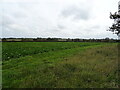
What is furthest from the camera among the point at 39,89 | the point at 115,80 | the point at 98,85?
the point at 115,80

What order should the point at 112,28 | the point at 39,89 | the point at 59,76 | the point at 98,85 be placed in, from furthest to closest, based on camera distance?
the point at 112,28
the point at 59,76
the point at 98,85
the point at 39,89

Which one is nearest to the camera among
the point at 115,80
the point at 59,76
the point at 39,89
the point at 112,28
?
the point at 39,89

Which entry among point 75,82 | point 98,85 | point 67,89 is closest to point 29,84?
point 67,89

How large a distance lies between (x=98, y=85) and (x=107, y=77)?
1.76m

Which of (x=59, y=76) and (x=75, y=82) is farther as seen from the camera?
(x=59, y=76)

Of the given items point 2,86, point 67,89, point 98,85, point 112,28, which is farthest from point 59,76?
point 112,28

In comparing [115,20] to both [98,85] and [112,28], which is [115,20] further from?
[98,85]

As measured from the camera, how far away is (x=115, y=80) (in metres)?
9.88

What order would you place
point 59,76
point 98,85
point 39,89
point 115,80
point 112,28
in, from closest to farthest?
point 39,89, point 98,85, point 115,80, point 59,76, point 112,28

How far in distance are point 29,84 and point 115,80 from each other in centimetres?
598

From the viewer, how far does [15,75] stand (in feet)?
35.9

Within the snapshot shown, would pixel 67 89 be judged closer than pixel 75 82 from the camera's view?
Yes

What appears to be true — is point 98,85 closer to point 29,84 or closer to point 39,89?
point 39,89

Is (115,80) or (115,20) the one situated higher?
(115,20)
